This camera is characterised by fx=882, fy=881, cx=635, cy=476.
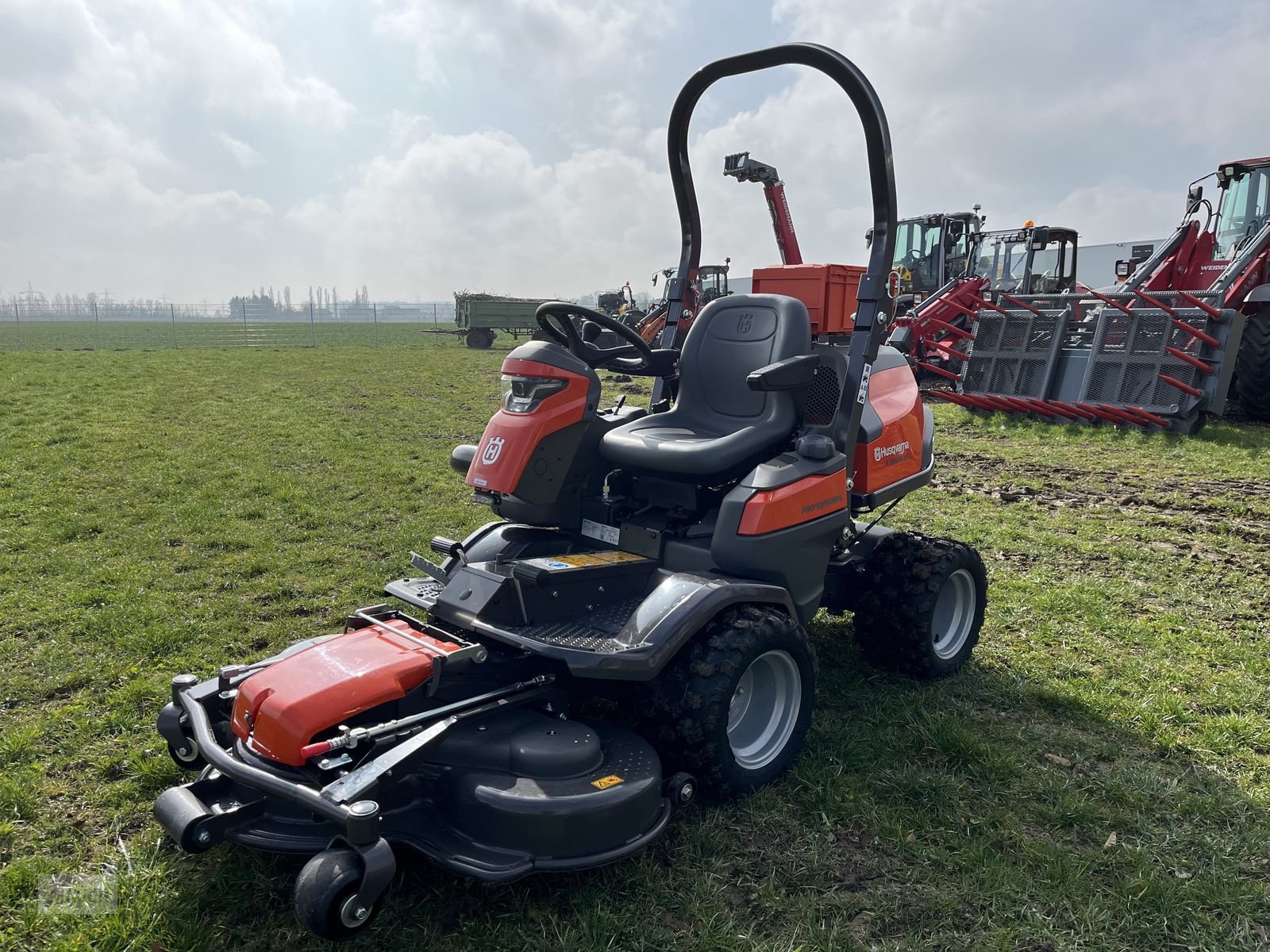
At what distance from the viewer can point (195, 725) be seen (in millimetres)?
2797

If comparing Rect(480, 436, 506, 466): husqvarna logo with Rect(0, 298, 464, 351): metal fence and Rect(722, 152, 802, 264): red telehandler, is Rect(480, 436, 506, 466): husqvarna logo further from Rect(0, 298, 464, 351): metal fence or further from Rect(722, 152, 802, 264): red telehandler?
Rect(0, 298, 464, 351): metal fence

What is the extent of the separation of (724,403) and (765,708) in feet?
4.54

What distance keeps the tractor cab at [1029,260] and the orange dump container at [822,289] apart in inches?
517

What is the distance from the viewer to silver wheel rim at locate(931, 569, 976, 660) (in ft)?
14.5

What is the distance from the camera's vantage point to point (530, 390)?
12.2 ft

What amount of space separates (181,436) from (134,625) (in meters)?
6.27

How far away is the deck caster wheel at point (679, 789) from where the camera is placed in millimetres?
2925

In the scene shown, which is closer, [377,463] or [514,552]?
[514,552]

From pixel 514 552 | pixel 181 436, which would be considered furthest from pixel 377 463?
pixel 514 552

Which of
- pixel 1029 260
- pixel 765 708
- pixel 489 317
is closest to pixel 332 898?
pixel 765 708

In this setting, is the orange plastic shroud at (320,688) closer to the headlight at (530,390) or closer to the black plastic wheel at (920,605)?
the headlight at (530,390)

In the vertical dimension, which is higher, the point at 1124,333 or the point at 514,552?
the point at 1124,333

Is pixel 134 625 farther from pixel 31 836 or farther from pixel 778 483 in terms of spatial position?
pixel 778 483

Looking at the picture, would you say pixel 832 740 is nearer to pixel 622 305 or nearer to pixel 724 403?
pixel 724 403
